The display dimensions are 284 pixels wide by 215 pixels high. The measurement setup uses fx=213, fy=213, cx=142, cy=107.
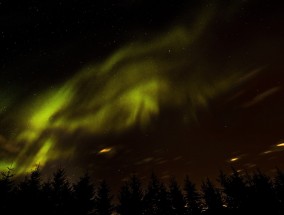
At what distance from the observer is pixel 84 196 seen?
76.5 feet

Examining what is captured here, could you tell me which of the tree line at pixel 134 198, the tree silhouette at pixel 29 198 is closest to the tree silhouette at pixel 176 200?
the tree line at pixel 134 198

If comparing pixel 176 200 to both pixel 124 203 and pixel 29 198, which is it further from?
pixel 29 198

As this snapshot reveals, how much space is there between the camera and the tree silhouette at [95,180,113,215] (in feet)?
82.6

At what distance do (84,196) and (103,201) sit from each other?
12.5 feet

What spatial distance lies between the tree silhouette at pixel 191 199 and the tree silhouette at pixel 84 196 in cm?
1853

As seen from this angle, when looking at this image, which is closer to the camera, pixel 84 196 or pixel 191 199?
pixel 84 196

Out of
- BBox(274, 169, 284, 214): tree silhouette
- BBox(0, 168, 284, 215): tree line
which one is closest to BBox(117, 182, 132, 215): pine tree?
BBox(0, 168, 284, 215): tree line

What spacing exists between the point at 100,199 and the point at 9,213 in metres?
9.99

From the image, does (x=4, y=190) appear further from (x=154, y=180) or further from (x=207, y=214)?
(x=207, y=214)

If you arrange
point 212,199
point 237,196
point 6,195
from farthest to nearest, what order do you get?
point 212,199, point 237,196, point 6,195

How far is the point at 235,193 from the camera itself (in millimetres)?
31984

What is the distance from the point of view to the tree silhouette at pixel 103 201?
25.2 m

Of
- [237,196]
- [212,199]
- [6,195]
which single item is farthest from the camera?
[212,199]

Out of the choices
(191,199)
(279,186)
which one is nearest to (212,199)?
(191,199)
